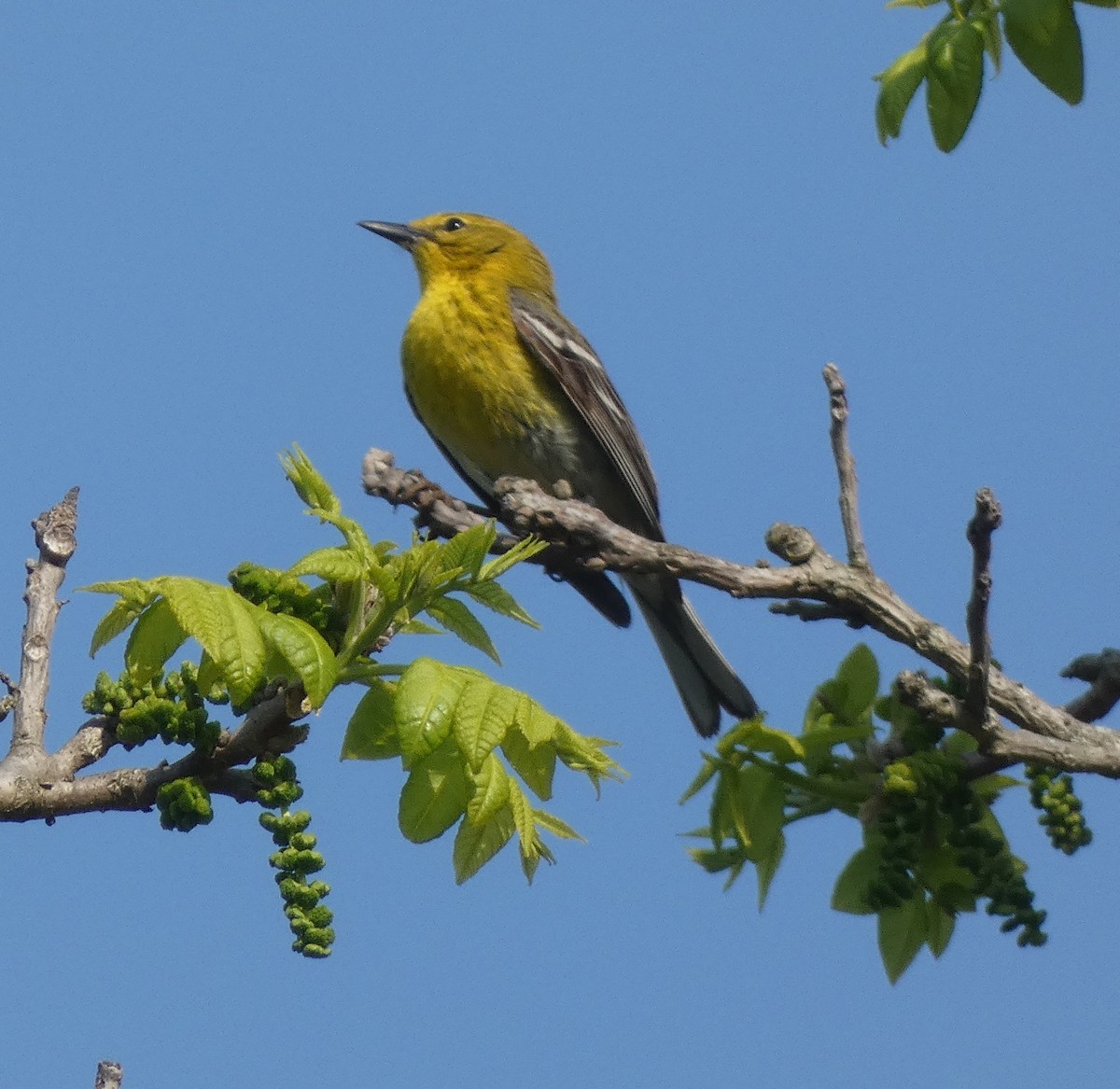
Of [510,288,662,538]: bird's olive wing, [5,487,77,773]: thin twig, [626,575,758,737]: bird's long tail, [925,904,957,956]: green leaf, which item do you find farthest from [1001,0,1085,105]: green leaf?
[510,288,662,538]: bird's olive wing

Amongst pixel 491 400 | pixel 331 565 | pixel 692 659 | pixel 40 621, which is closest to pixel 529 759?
pixel 331 565

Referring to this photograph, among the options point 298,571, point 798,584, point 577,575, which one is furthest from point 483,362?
point 298,571

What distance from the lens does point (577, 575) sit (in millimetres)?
6633

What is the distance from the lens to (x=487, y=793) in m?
2.79

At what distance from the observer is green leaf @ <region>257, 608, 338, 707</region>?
2.75m

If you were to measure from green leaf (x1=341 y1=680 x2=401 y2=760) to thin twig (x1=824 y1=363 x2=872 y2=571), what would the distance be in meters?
1.22

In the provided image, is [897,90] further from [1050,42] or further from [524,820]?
[524,820]

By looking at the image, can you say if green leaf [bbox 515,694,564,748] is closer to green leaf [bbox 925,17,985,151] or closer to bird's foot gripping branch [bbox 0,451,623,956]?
bird's foot gripping branch [bbox 0,451,623,956]

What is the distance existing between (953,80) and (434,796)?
6.05 feet

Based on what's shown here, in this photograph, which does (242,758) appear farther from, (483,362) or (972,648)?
(483,362)

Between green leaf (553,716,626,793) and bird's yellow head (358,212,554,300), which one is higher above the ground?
bird's yellow head (358,212,554,300)

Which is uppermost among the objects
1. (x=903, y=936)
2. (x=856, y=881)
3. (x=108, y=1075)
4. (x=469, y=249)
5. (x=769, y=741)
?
(x=469, y=249)

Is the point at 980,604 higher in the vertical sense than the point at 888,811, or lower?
higher

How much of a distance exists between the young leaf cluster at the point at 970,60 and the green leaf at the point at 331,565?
150 centimetres
